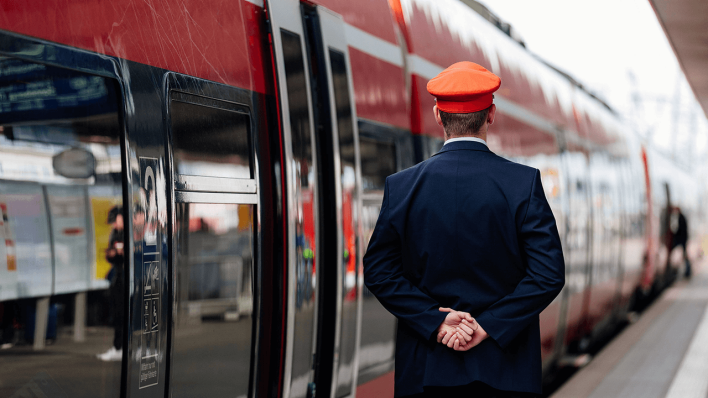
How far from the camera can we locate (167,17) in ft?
8.41

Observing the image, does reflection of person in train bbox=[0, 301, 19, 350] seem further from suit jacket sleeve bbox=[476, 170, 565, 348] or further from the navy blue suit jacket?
suit jacket sleeve bbox=[476, 170, 565, 348]

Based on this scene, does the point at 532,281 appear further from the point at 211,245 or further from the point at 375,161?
the point at 375,161

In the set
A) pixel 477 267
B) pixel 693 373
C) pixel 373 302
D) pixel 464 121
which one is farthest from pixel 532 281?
pixel 693 373

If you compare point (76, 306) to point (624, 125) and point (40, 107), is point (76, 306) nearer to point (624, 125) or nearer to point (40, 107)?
point (40, 107)

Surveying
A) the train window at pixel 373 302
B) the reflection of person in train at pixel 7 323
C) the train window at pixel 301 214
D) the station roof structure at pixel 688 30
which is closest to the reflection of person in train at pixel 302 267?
the train window at pixel 301 214

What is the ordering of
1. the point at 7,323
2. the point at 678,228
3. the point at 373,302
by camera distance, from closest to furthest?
the point at 7,323 < the point at 373,302 < the point at 678,228

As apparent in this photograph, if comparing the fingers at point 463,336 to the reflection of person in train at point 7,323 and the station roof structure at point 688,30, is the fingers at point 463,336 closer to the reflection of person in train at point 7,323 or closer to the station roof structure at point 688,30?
the reflection of person in train at point 7,323

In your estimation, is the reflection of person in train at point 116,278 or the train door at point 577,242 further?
the train door at point 577,242

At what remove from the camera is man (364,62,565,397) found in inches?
90.7

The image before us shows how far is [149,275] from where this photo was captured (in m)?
2.38

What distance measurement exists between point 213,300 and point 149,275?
0.43 metres

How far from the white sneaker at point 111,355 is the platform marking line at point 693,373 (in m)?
6.06

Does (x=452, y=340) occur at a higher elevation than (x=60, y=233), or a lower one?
lower

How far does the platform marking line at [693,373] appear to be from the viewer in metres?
7.07
